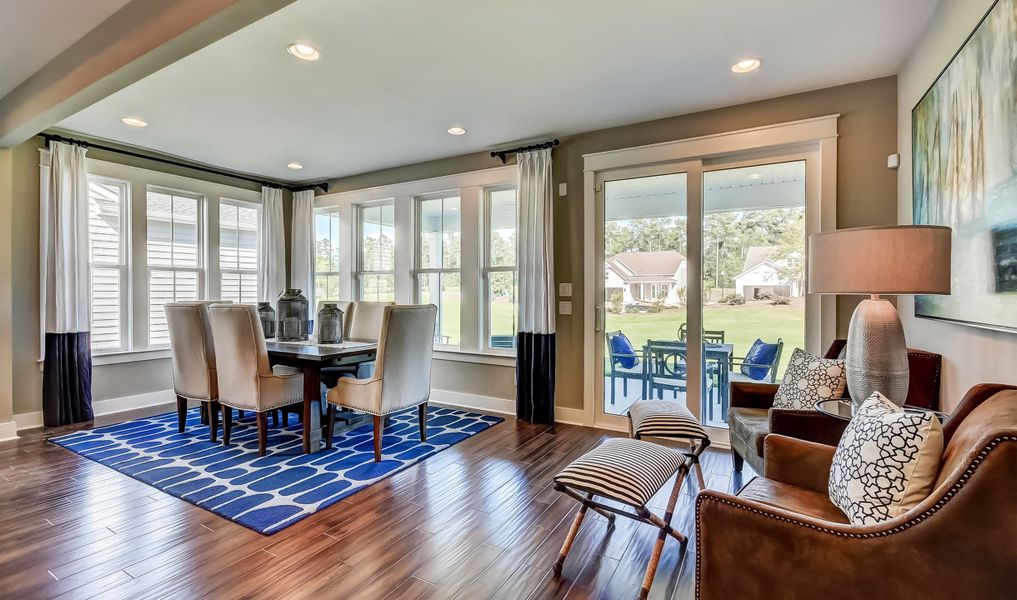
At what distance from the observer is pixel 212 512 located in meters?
2.40

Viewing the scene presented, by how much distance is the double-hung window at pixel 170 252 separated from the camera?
4.74 metres

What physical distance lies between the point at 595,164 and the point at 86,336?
485cm

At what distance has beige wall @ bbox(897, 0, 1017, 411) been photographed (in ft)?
5.71

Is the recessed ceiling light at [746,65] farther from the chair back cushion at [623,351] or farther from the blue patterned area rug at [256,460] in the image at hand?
the blue patterned area rug at [256,460]

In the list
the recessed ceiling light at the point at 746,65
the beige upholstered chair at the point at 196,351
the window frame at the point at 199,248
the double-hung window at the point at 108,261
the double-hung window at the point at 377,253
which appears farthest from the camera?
the double-hung window at the point at 377,253

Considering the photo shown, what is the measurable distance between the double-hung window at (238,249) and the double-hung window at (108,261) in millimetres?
922

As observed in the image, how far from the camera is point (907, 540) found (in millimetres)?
1057

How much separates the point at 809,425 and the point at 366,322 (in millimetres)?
3677

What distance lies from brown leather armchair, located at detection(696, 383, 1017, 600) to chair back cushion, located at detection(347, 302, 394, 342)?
361cm

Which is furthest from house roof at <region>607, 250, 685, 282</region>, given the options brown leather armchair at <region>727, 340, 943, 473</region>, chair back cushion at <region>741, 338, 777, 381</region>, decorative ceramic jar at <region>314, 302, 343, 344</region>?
decorative ceramic jar at <region>314, 302, 343, 344</region>

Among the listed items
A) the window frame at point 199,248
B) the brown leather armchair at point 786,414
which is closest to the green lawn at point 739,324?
the brown leather armchair at point 786,414

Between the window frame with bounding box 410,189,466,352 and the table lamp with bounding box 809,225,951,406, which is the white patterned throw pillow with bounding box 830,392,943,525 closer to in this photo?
the table lamp with bounding box 809,225,951,406

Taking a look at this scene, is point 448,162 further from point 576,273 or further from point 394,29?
point 394,29

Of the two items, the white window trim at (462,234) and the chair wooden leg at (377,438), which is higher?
the white window trim at (462,234)
